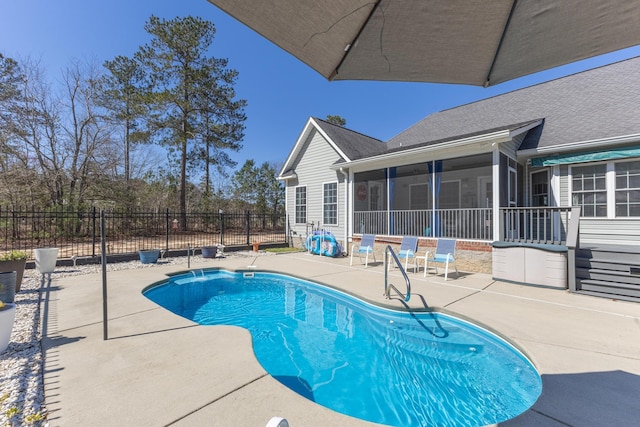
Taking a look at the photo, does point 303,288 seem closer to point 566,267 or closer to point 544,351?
point 544,351

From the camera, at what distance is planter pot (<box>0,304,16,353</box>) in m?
3.08

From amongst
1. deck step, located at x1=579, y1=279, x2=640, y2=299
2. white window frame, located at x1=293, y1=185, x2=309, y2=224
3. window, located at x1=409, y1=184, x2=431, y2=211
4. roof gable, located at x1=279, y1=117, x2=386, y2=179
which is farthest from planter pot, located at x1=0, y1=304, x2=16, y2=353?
window, located at x1=409, y1=184, x2=431, y2=211

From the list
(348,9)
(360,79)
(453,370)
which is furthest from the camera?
(453,370)

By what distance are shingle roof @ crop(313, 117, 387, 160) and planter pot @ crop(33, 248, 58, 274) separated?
9.87m

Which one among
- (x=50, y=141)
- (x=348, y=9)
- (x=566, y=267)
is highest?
(x=50, y=141)

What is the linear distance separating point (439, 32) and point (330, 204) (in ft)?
34.2

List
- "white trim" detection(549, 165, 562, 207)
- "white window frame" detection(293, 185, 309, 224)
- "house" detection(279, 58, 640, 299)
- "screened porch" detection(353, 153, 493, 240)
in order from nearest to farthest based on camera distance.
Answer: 1. "house" detection(279, 58, 640, 299)
2. "white trim" detection(549, 165, 562, 207)
3. "screened porch" detection(353, 153, 493, 240)
4. "white window frame" detection(293, 185, 309, 224)

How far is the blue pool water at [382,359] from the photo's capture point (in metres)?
2.84

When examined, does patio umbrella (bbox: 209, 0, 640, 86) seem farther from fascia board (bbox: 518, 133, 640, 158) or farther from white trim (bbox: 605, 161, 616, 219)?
white trim (bbox: 605, 161, 616, 219)

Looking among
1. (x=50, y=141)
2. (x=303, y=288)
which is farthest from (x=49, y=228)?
(x=303, y=288)

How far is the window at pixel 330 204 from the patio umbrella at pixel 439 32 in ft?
32.2

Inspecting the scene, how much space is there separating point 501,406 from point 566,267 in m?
5.08

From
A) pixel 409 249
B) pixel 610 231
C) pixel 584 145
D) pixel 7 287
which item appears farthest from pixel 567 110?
pixel 7 287

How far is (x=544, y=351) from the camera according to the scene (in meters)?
3.23
